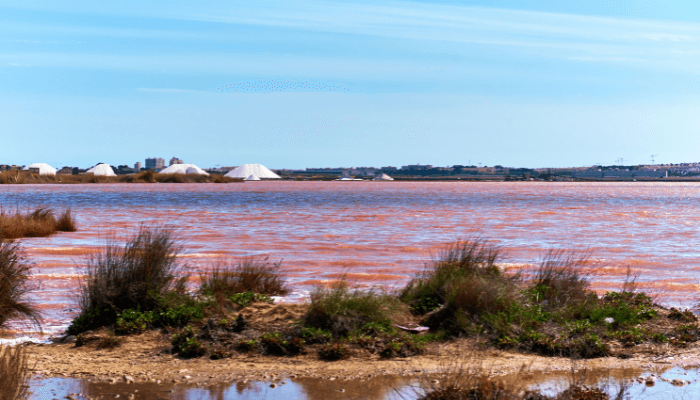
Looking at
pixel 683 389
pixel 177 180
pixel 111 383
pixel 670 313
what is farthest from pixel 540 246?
pixel 177 180

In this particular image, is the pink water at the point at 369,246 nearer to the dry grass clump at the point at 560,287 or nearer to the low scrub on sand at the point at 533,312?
the dry grass clump at the point at 560,287

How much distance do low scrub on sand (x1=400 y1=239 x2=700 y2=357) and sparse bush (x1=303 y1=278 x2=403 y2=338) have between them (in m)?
0.76

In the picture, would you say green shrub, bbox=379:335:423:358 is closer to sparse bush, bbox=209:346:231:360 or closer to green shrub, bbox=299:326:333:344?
green shrub, bbox=299:326:333:344

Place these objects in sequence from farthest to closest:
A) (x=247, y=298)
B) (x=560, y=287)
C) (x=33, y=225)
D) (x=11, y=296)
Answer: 1. (x=33, y=225)
2. (x=560, y=287)
3. (x=247, y=298)
4. (x=11, y=296)

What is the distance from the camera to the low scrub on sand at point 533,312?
7.75 meters

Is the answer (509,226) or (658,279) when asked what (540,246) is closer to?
(658,279)

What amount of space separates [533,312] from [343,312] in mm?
2551

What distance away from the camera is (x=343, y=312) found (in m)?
7.94

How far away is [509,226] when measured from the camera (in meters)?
29.4

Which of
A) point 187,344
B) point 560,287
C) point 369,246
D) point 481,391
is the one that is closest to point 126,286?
point 187,344

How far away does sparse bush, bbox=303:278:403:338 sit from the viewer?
7844mm

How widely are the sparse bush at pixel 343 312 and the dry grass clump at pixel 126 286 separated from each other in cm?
208

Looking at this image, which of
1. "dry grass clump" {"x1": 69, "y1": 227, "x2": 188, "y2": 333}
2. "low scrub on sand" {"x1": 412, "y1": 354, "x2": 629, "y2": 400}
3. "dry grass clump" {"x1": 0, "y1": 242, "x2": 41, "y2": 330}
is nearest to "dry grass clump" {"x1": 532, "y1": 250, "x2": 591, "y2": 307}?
"low scrub on sand" {"x1": 412, "y1": 354, "x2": 629, "y2": 400}

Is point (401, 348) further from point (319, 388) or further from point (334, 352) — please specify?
point (319, 388)
